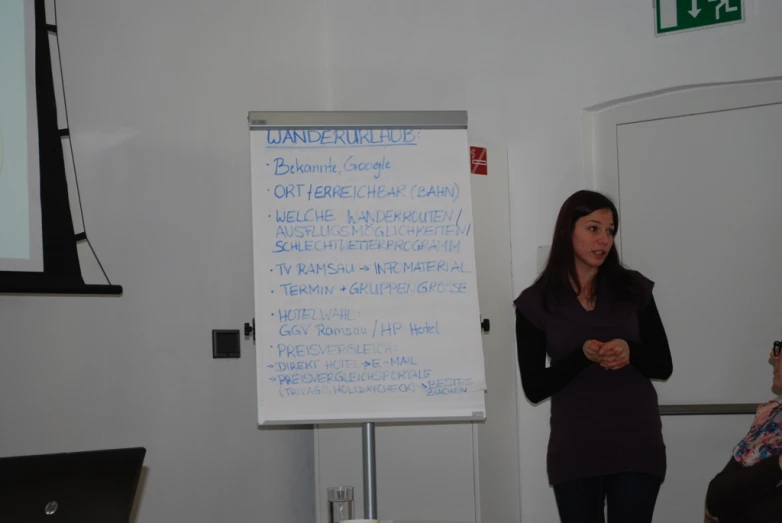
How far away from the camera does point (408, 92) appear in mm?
3934

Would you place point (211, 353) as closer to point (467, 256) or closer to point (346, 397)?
point (346, 397)

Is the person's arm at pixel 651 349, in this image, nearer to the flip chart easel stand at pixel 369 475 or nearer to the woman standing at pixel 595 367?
the woman standing at pixel 595 367

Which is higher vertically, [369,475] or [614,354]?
[614,354]

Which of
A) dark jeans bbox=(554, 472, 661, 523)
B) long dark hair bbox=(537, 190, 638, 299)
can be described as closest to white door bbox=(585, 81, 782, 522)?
long dark hair bbox=(537, 190, 638, 299)

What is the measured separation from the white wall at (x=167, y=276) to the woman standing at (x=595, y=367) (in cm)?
125

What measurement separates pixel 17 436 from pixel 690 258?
2564 mm

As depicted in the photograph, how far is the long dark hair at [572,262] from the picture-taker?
2.66 metres

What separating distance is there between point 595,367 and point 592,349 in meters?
0.10

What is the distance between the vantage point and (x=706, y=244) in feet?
11.2

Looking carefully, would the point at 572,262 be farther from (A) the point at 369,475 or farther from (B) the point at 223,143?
(B) the point at 223,143

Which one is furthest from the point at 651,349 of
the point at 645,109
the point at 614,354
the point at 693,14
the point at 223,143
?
the point at 223,143

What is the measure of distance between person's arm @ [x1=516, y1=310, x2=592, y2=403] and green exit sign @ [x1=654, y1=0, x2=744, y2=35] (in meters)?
1.50

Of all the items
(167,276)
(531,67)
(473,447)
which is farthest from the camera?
(531,67)

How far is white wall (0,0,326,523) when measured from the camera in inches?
102
